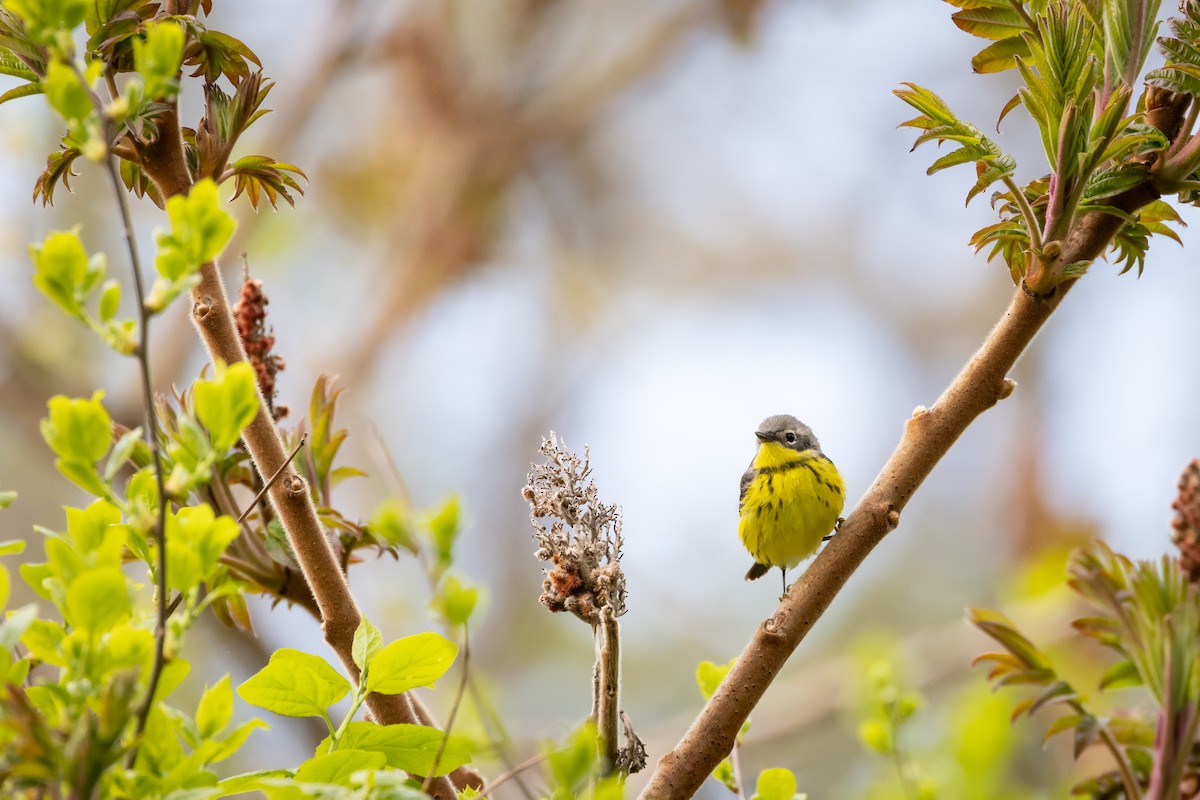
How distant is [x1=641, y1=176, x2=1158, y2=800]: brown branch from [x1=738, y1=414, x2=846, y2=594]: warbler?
111 cm

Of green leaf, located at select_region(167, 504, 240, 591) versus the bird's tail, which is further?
the bird's tail

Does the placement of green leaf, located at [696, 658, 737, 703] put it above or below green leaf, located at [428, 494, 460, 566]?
below

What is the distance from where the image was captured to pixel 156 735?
503 millimetres

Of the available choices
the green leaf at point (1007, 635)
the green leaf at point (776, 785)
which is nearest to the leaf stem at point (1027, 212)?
the green leaf at point (1007, 635)

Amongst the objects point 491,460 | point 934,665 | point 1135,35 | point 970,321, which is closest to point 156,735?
point 1135,35

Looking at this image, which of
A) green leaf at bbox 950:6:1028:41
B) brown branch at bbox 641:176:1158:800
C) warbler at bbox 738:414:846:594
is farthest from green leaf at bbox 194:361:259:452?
warbler at bbox 738:414:846:594

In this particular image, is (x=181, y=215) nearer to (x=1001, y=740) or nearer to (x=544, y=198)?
(x=1001, y=740)

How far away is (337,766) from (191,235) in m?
0.28

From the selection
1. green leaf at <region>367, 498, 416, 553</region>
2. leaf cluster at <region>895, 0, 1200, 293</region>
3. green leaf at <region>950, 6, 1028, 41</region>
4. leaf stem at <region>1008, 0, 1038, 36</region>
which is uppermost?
green leaf at <region>950, 6, 1028, 41</region>

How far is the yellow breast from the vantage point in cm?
188

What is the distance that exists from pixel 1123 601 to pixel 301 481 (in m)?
0.51

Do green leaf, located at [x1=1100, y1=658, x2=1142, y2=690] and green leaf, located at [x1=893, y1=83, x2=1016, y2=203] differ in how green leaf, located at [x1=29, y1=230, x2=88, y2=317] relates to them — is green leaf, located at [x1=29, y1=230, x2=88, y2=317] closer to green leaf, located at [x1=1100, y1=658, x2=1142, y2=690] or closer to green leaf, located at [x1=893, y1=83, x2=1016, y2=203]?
green leaf, located at [x1=893, y1=83, x2=1016, y2=203]

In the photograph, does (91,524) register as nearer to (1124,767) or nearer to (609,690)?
(609,690)

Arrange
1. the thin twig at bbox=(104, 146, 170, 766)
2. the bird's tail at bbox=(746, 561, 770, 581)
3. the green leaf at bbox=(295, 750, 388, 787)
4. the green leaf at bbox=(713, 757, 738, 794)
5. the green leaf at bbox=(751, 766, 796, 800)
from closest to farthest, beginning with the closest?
1. the thin twig at bbox=(104, 146, 170, 766)
2. the green leaf at bbox=(295, 750, 388, 787)
3. the green leaf at bbox=(751, 766, 796, 800)
4. the green leaf at bbox=(713, 757, 738, 794)
5. the bird's tail at bbox=(746, 561, 770, 581)
